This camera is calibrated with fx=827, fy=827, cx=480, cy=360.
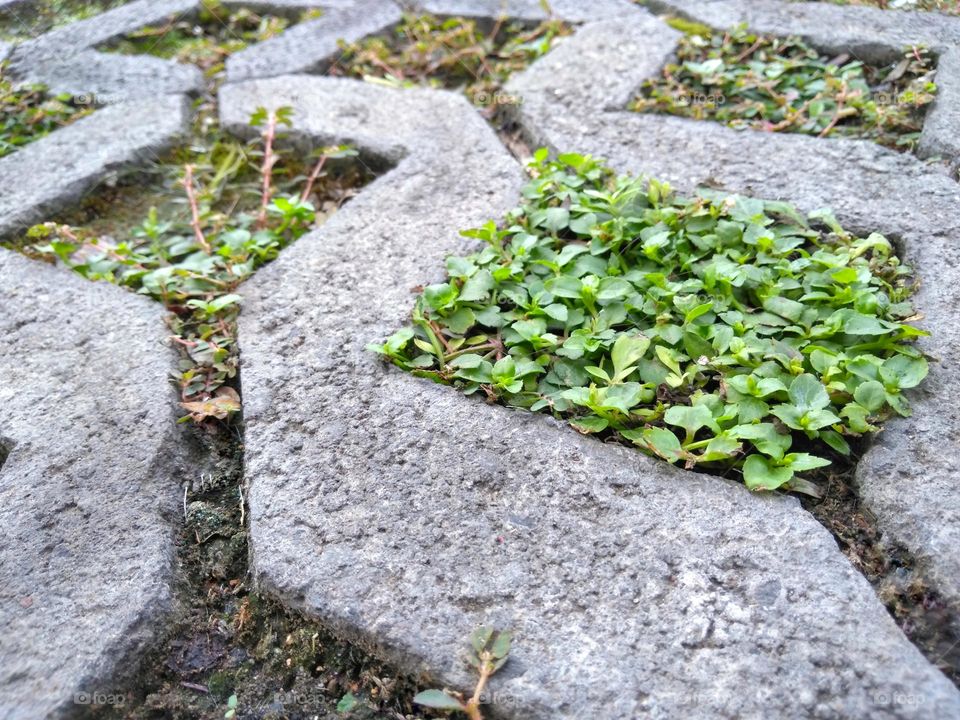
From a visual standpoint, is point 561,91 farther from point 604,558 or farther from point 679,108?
point 604,558

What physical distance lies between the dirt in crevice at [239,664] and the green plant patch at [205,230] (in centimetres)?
31

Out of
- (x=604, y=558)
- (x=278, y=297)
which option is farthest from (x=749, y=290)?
(x=278, y=297)

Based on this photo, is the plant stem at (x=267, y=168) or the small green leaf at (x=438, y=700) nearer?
the small green leaf at (x=438, y=700)

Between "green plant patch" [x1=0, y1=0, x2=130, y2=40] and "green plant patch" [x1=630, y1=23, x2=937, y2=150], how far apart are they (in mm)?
2068

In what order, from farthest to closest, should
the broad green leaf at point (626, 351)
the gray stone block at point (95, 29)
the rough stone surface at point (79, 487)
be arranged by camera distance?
1. the gray stone block at point (95, 29)
2. the broad green leaf at point (626, 351)
3. the rough stone surface at point (79, 487)

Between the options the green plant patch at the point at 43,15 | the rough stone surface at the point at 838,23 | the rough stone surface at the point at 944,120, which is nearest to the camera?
the rough stone surface at the point at 944,120

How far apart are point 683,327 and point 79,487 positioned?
43.4 inches

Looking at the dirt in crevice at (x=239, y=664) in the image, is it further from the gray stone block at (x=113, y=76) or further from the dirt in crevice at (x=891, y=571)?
the gray stone block at (x=113, y=76)

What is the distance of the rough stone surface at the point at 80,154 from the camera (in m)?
2.13

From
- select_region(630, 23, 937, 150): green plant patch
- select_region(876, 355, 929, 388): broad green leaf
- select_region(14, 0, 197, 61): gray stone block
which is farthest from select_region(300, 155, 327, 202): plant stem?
select_region(876, 355, 929, 388): broad green leaf

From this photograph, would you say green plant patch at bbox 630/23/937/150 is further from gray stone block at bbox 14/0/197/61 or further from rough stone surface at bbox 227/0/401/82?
gray stone block at bbox 14/0/197/61

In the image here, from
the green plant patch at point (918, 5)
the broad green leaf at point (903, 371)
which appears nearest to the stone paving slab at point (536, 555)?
the broad green leaf at point (903, 371)

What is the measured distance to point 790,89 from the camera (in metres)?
2.29

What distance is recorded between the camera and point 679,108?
7.40 ft
